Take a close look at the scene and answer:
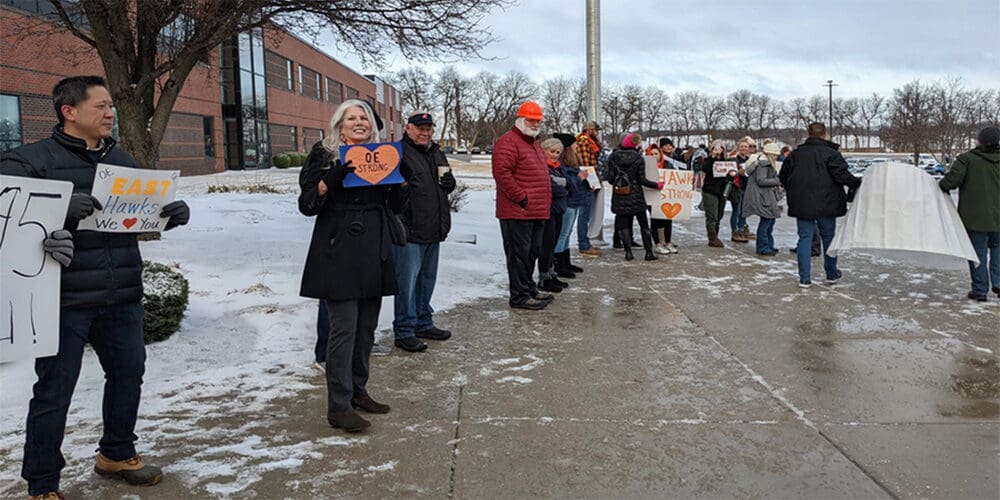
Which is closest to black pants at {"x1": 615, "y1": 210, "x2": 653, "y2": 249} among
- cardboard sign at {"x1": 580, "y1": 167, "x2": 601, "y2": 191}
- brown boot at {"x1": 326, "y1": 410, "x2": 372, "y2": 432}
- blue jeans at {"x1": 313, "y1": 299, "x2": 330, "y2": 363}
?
cardboard sign at {"x1": 580, "y1": 167, "x2": 601, "y2": 191}

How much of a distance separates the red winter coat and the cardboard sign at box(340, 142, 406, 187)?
2970 mm

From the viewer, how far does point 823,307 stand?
296 inches

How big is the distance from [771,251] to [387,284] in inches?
328

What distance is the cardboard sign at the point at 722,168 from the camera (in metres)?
11.8

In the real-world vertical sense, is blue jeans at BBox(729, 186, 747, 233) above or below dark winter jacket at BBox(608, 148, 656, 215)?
below

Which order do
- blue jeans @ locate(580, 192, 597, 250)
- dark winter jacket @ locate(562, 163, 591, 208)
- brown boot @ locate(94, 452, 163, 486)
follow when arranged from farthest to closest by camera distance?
blue jeans @ locate(580, 192, 597, 250) < dark winter jacket @ locate(562, 163, 591, 208) < brown boot @ locate(94, 452, 163, 486)

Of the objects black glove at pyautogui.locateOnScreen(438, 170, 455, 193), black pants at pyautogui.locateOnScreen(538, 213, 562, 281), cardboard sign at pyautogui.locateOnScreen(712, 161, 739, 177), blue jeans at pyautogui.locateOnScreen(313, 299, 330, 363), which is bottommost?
blue jeans at pyautogui.locateOnScreen(313, 299, 330, 363)

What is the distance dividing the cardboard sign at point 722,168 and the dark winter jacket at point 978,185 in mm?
4087

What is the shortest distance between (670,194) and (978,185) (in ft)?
13.5

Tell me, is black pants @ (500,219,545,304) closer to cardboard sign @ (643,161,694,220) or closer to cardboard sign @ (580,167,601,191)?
cardboard sign @ (580,167,601,191)

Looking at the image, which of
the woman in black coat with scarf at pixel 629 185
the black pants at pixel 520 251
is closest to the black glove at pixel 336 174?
the black pants at pixel 520 251

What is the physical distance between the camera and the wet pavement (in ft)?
11.7

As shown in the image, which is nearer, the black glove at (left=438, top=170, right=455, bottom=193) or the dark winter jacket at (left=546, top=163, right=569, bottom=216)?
the black glove at (left=438, top=170, right=455, bottom=193)

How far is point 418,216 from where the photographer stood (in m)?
5.89
